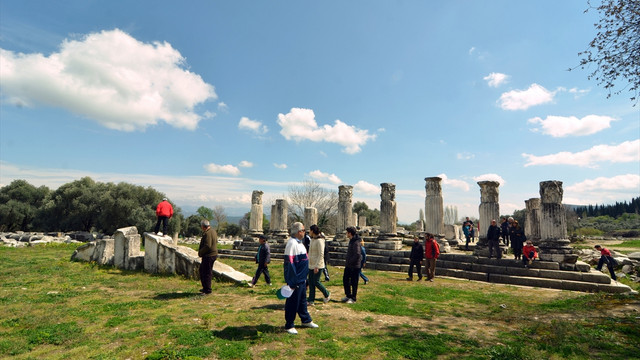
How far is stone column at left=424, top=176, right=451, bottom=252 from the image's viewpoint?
51.1 feet

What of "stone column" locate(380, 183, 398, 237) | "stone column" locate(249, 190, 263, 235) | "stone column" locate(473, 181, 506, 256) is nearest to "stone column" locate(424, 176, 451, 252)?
"stone column" locate(380, 183, 398, 237)

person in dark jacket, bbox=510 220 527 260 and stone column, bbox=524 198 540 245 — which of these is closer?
person in dark jacket, bbox=510 220 527 260

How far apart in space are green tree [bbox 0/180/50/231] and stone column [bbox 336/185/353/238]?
3642 cm

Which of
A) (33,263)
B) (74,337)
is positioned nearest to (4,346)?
(74,337)

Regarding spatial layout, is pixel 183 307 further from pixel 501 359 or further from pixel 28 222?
pixel 28 222

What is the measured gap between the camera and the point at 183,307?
6.72 metres

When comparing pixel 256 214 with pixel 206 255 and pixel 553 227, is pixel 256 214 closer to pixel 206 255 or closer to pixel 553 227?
pixel 206 255

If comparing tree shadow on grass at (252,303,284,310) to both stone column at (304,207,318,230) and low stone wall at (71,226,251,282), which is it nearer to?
low stone wall at (71,226,251,282)

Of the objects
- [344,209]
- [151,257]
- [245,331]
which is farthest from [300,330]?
[344,209]

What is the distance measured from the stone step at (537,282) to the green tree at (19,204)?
4358 centimetres

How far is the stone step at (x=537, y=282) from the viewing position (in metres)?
9.67

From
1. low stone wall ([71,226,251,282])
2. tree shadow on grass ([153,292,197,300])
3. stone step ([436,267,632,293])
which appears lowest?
stone step ([436,267,632,293])

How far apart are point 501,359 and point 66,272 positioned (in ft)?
43.4

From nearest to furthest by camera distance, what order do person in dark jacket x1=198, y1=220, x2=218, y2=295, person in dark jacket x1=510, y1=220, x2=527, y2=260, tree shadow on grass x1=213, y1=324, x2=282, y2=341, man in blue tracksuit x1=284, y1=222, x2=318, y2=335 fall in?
tree shadow on grass x1=213, y1=324, x2=282, y2=341, man in blue tracksuit x1=284, y1=222, x2=318, y2=335, person in dark jacket x1=198, y1=220, x2=218, y2=295, person in dark jacket x1=510, y1=220, x2=527, y2=260
